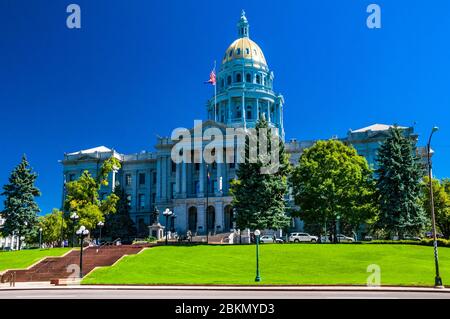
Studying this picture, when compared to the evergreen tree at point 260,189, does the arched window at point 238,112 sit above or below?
above

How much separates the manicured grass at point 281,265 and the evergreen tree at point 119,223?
106ft

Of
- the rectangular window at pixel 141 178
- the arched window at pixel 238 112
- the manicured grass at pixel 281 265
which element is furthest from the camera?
the arched window at pixel 238 112

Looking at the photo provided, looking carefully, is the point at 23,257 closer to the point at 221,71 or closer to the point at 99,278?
the point at 99,278

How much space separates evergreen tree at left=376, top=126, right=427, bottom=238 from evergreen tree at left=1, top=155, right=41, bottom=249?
43.5 meters

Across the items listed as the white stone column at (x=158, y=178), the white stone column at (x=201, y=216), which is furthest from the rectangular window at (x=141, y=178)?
the white stone column at (x=201, y=216)

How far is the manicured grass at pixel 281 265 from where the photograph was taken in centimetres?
3003

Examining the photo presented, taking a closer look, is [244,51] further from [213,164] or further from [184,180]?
[184,180]

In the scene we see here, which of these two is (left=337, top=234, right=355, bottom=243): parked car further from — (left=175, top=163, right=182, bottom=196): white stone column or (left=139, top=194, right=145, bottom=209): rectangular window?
(left=139, top=194, right=145, bottom=209): rectangular window

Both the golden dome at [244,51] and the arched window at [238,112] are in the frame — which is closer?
the arched window at [238,112]

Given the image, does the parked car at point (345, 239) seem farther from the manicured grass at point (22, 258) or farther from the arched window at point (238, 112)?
the arched window at point (238, 112)

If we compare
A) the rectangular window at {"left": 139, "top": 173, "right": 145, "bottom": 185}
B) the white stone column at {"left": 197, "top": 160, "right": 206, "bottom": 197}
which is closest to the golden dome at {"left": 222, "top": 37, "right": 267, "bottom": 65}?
the rectangular window at {"left": 139, "top": 173, "right": 145, "bottom": 185}

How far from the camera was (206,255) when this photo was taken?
41.4 meters
